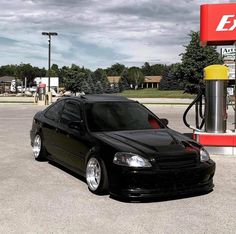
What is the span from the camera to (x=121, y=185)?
17.8 ft

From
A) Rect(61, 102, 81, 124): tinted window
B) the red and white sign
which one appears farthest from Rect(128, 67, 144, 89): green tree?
Rect(61, 102, 81, 124): tinted window

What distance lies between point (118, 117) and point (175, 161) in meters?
1.68

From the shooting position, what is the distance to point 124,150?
18.3ft

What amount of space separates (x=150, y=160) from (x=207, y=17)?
6.07 metres

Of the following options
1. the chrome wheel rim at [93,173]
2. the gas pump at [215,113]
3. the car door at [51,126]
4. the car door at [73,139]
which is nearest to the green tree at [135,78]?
the gas pump at [215,113]

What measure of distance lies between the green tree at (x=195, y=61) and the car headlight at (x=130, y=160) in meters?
34.7

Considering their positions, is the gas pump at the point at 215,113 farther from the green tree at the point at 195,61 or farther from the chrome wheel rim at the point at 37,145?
the green tree at the point at 195,61

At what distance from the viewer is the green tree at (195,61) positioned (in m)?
39.6

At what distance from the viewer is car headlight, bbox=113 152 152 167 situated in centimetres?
538

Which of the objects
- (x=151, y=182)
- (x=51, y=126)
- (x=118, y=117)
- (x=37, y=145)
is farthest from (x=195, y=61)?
(x=151, y=182)

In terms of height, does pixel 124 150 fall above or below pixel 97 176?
above

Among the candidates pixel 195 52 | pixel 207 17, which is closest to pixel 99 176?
pixel 207 17

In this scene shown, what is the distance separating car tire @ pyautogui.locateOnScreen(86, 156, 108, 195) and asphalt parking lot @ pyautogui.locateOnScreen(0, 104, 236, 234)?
0.34 ft

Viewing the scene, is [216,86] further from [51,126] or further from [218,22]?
[51,126]
